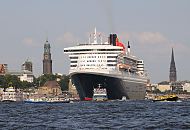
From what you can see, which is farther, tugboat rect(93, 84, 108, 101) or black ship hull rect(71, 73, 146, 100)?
tugboat rect(93, 84, 108, 101)

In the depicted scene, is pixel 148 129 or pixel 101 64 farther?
pixel 101 64

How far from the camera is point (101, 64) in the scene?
192 metres

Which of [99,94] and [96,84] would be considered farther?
[99,94]

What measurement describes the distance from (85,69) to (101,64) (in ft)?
22.1

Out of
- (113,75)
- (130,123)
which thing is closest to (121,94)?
(113,75)

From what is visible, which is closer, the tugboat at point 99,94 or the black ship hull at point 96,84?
the black ship hull at point 96,84

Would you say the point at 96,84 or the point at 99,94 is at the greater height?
the point at 96,84

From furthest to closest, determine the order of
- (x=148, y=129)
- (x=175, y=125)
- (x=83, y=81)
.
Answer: (x=83, y=81)
(x=175, y=125)
(x=148, y=129)

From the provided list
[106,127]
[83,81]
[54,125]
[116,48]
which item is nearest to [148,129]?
[106,127]

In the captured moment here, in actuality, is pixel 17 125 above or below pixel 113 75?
below

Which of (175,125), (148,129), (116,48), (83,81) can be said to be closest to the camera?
(148,129)

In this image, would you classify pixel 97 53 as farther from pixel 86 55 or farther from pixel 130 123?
pixel 130 123

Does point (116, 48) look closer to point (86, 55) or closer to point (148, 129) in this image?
point (86, 55)

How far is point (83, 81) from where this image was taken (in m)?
185
